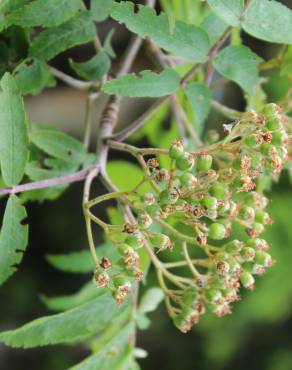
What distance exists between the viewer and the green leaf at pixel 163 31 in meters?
1.42

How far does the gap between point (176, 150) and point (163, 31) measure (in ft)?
0.91

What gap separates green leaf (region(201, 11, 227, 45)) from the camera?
5.44 ft

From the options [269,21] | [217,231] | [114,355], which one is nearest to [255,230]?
[217,231]

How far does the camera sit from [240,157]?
147cm

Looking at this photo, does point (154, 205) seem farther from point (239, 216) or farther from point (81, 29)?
point (81, 29)

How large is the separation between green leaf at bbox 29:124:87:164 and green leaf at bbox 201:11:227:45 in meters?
0.48

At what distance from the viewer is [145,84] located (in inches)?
60.8

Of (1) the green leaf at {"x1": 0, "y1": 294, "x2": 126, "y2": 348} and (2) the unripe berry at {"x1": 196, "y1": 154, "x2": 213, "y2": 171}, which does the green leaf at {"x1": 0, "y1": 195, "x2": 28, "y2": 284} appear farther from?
(2) the unripe berry at {"x1": 196, "y1": 154, "x2": 213, "y2": 171}

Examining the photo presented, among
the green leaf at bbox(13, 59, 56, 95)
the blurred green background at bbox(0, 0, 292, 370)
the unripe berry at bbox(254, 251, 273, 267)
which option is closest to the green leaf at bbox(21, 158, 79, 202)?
the green leaf at bbox(13, 59, 56, 95)

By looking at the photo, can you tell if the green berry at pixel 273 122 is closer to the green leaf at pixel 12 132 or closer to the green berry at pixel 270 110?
the green berry at pixel 270 110

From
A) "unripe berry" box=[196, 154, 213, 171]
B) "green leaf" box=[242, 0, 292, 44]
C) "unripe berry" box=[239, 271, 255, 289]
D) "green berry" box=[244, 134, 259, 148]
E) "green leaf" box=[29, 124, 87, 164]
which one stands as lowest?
"green leaf" box=[29, 124, 87, 164]

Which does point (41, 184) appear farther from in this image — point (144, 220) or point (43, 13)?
point (43, 13)

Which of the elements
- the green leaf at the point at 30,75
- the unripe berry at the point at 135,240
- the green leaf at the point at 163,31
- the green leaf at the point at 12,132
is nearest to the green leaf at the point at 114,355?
the unripe berry at the point at 135,240

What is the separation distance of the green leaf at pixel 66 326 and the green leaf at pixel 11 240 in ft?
0.71
